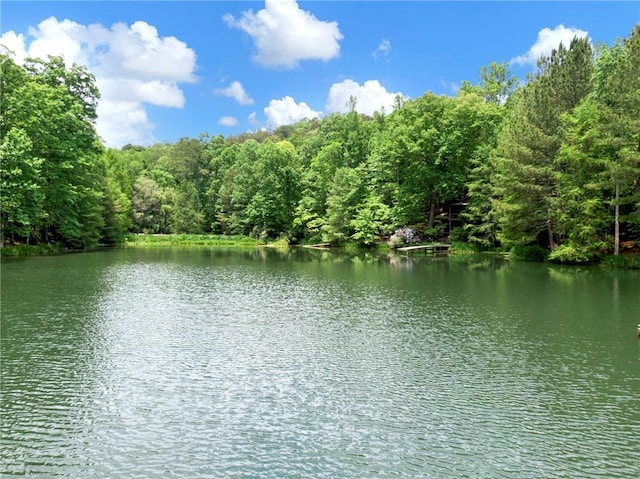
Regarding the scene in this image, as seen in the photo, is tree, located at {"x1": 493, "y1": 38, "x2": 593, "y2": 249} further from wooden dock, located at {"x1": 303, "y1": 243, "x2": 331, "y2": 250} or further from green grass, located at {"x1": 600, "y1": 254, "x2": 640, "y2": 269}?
wooden dock, located at {"x1": 303, "y1": 243, "x2": 331, "y2": 250}

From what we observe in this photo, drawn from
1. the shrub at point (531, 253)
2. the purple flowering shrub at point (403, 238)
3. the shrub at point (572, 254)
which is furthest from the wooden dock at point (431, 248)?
the shrub at point (572, 254)

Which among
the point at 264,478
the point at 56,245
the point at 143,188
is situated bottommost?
the point at 264,478

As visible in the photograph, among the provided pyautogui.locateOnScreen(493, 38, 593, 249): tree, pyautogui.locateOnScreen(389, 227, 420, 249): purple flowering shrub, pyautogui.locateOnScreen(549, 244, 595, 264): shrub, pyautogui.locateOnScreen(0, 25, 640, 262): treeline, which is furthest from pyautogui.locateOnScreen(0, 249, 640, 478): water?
pyautogui.locateOnScreen(389, 227, 420, 249): purple flowering shrub

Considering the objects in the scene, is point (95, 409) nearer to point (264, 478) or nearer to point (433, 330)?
point (264, 478)

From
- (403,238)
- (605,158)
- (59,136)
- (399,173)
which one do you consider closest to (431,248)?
(403,238)

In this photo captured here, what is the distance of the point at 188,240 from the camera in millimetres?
76688

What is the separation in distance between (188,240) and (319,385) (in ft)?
224

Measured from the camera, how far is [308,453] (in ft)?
26.9

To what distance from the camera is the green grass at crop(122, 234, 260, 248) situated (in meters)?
73.4

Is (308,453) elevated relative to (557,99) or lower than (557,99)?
lower

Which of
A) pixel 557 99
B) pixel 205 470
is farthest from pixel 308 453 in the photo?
Result: pixel 557 99

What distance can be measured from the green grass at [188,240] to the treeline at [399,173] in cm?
263

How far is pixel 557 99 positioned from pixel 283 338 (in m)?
34.0

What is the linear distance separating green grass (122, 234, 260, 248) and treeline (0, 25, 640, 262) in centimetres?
263
